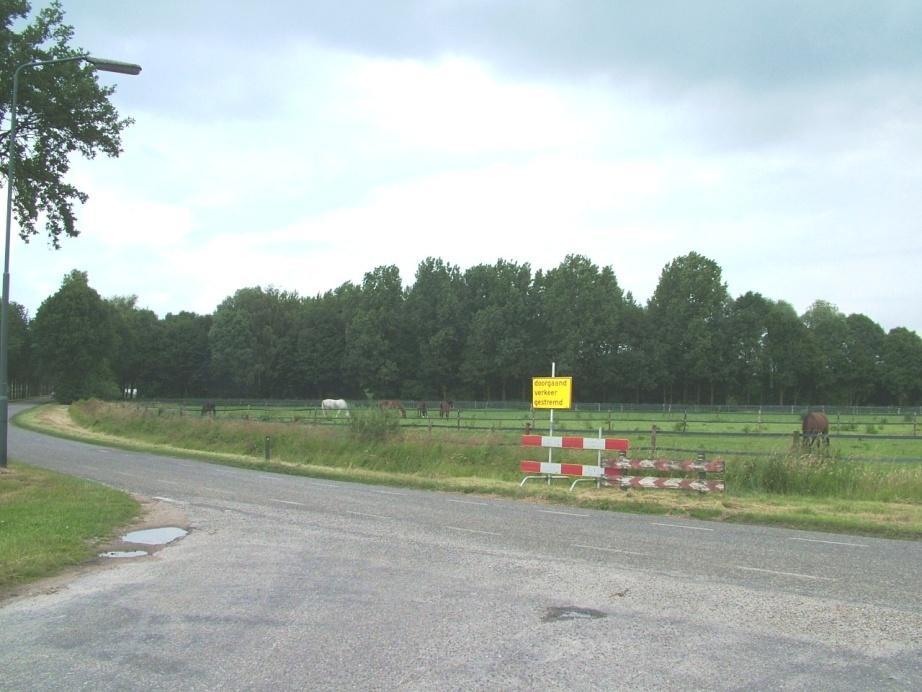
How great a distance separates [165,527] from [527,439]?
912cm

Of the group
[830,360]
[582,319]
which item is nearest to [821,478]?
[582,319]

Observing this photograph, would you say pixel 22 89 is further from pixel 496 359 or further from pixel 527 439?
pixel 496 359

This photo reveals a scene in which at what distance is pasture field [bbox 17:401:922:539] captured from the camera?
1436 centimetres

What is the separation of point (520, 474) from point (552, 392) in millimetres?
2407

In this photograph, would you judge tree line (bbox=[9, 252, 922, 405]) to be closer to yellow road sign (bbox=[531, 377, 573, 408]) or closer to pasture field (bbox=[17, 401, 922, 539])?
pasture field (bbox=[17, 401, 922, 539])

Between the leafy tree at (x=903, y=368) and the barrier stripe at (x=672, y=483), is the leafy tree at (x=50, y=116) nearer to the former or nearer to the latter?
the barrier stripe at (x=672, y=483)

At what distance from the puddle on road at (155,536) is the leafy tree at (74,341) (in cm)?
8104

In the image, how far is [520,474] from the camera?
20406 millimetres

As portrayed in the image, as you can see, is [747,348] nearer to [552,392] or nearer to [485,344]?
[485,344]

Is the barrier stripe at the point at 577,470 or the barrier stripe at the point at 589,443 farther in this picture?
the barrier stripe at the point at 577,470

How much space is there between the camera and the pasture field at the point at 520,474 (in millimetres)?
14359

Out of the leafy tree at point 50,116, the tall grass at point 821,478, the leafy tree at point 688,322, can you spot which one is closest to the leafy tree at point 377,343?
the leafy tree at point 688,322

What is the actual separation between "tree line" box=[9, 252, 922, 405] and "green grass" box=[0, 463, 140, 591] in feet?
250

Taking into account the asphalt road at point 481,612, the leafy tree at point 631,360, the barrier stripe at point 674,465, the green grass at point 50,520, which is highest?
the leafy tree at point 631,360
